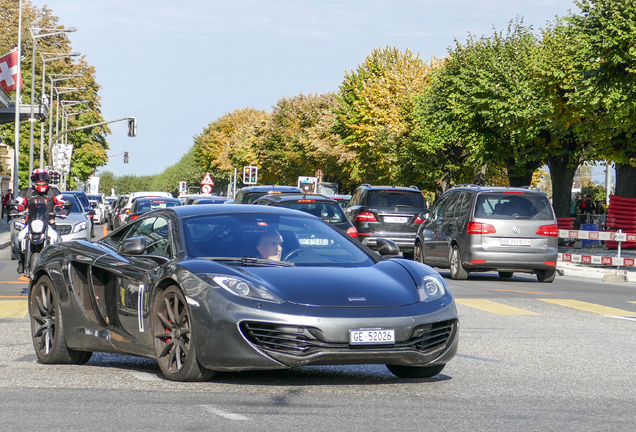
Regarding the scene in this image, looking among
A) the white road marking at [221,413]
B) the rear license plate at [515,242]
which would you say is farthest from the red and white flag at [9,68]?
the white road marking at [221,413]

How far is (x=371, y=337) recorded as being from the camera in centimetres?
650

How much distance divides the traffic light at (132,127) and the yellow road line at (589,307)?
4337 centimetres

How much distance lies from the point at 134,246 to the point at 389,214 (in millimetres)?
19030

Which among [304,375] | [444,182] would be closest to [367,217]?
[304,375]

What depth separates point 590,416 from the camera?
19.7ft

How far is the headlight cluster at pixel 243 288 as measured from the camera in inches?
256

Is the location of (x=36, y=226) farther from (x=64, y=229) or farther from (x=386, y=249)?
(x=386, y=249)

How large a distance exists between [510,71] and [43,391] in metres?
39.0

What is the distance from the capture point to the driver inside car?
7.31m

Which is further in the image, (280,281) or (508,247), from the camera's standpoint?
(508,247)

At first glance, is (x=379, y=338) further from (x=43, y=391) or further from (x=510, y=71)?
(x=510, y=71)

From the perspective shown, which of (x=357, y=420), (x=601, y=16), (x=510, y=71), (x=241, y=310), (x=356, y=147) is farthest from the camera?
(x=356, y=147)

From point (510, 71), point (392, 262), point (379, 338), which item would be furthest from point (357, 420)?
point (510, 71)

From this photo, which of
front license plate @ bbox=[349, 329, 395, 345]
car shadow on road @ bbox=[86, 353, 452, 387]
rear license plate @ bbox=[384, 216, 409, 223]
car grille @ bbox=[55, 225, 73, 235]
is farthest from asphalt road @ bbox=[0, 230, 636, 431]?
rear license plate @ bbox=[384, 216, 409, 223]
